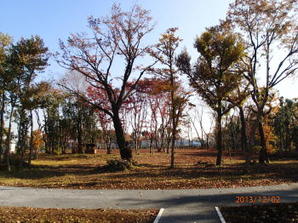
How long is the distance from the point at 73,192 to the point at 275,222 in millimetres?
6841

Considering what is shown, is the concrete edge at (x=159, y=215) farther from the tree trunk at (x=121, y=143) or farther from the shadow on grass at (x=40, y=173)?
the tree trunk at (x=121, y=143)

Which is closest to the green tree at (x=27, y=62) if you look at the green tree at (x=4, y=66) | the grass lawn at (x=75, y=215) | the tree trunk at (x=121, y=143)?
the green tree at (x=4, y=66)

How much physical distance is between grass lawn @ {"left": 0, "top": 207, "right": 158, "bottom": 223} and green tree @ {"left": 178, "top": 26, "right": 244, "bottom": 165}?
12277 mm

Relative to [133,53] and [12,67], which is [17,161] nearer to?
[12,67]

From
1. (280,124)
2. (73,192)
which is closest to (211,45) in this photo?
(73,192)

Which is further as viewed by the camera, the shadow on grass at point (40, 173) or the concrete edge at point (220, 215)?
the shadow on grass at point (40, 173)

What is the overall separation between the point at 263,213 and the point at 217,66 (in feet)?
44.0

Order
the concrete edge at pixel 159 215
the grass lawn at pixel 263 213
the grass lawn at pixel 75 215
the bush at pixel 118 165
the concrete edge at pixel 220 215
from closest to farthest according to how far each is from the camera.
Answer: the grass lawn at pixel 263 213 < the concrete edge at pixel 220 215 < the concrete edge at pixel 159 215 < the grass lawn at pixel 75 215 < the bush at pixel 118 165

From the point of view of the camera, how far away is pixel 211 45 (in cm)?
1822

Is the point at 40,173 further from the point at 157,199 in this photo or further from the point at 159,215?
the point at 159,215

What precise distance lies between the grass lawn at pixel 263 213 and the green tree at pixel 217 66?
37.3 ft

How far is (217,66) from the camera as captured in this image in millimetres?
18453

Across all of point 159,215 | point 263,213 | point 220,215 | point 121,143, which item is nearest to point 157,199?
point 159,215

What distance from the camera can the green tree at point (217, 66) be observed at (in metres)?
17.6
